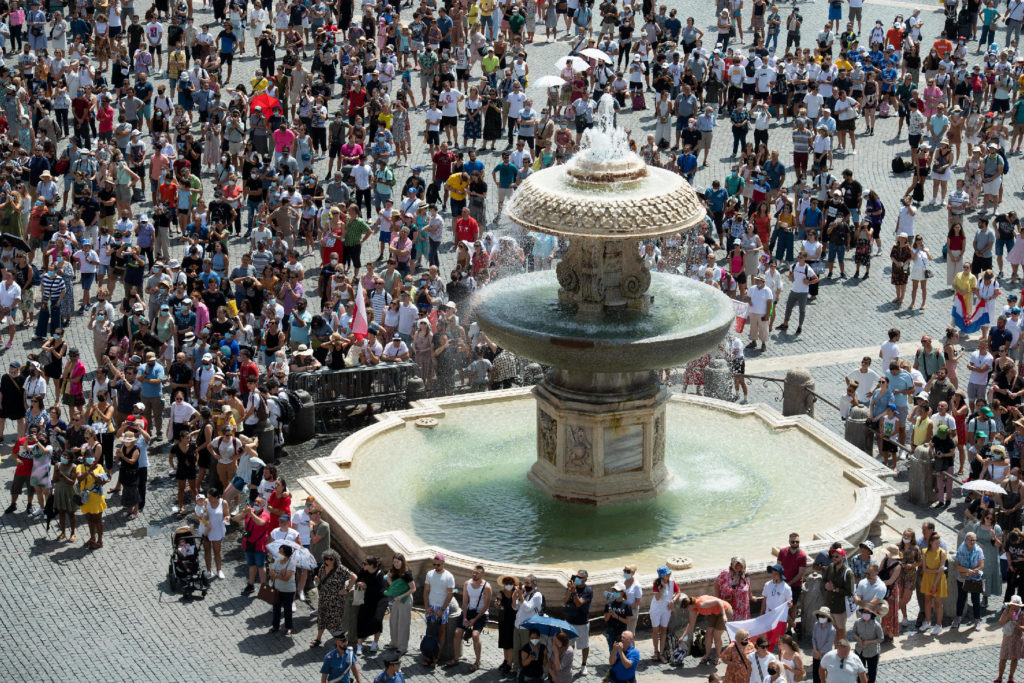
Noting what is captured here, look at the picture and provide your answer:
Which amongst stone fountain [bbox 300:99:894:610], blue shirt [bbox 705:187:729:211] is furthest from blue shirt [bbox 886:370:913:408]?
blue shirt [bbox 705:187:729:211]

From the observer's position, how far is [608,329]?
971 inches

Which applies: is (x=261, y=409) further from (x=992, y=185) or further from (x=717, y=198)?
(x=992, y=185)

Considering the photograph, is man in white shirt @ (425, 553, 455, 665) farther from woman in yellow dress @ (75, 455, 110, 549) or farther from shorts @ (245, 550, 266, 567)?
woman in yellow dress @ (75, 455, 110, 549)

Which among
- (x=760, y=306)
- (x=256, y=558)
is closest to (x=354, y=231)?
(x=760, y=306)

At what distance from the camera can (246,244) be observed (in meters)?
36.5

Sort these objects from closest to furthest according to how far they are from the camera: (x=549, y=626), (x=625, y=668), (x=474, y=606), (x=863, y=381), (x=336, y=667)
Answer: (x=336, y=667)
(x=625, y=668)
(x=549, y=626)
(x=474, y=606)
(x=863, y=381)

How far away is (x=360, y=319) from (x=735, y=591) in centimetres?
1009

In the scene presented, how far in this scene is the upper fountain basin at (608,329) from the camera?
79.4ft

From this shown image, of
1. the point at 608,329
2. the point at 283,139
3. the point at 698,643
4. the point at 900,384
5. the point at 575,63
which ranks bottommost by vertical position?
the point at 698,643

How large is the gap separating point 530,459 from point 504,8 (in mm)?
23058

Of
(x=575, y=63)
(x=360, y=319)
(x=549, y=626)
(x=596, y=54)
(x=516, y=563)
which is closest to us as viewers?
(x=549, y=626)

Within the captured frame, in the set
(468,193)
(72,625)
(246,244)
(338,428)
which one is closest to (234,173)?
(246,244)

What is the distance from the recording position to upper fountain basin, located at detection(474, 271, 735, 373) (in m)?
24.2

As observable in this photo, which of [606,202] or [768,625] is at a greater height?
[606,202]
